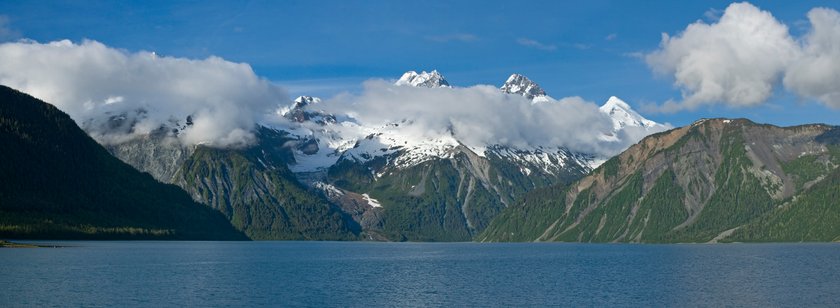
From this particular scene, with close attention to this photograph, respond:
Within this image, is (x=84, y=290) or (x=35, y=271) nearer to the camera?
(x=84, y=290)

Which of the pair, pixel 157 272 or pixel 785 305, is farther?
pixel 157 272

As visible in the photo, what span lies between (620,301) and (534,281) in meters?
39.2

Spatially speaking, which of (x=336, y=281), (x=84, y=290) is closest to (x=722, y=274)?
(x=336, y=281)

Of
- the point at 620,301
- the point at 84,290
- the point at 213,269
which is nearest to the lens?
the point at 620,301

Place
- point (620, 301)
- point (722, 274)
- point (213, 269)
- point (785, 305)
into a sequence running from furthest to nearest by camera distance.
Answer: point (213, 269) → point (722, 274) → point (620, 301) → point (785, 305)

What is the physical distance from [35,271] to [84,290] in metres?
39.1

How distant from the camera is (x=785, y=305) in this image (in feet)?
372

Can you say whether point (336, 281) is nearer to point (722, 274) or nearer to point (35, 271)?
Result: point (35, 271)

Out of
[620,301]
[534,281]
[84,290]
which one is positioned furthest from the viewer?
[534,281]

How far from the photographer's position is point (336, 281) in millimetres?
162000

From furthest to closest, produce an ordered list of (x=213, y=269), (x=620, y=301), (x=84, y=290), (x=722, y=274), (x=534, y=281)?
(x=213, y=269), (x=722, y=274), (x=534, y=281), (x=84, y=290), (x=620, y=301)

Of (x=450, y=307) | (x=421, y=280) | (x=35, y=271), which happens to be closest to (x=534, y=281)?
(x=421, y=280)

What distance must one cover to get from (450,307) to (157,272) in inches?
3244

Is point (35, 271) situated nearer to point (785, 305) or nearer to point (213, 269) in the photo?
point (213, 269)
